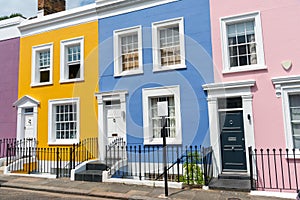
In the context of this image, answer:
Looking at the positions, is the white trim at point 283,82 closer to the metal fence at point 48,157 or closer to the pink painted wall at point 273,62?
the pink painted wall at point 273,62

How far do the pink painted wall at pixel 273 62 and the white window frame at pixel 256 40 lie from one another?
14cm

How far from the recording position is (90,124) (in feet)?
38.7

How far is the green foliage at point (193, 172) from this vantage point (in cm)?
896

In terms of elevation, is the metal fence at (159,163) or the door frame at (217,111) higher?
the door frame at (217,111)

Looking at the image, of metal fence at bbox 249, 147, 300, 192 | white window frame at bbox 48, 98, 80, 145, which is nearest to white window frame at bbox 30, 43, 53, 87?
white window frame at bbox 48, 98, 80, 145


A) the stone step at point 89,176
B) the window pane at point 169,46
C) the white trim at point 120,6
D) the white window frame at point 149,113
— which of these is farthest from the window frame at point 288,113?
the stone step at point 89,176

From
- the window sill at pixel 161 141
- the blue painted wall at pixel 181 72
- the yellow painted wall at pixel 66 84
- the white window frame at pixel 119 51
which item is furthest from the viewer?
the yellow painted wall at pixel 66 84

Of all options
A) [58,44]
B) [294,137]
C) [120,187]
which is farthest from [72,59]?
[294,137]

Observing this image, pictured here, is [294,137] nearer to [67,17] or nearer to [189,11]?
[189,11]

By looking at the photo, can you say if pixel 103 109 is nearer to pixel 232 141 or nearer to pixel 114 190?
pixel 114 190

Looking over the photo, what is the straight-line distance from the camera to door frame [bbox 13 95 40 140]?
13.0m

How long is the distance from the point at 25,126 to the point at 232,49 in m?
10.9

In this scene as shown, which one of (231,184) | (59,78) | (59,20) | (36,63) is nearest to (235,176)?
(231,184)

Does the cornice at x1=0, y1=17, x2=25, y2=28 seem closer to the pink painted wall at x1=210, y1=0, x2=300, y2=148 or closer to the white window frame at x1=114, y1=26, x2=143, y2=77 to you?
the white window frame at x1=114, y1=26, x2=143, y2=77
